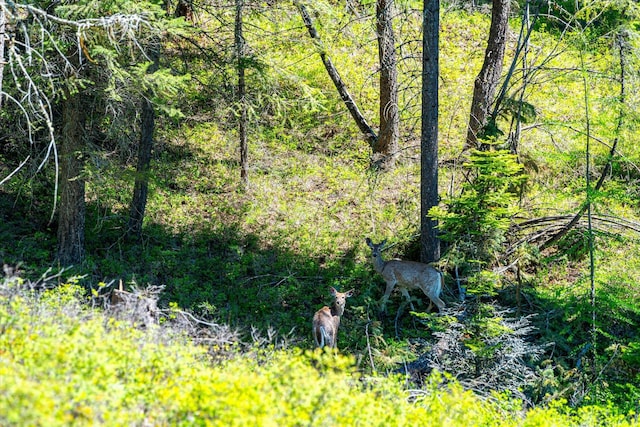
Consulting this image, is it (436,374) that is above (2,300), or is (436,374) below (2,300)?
below

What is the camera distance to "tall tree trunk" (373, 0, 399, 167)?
49.8ft

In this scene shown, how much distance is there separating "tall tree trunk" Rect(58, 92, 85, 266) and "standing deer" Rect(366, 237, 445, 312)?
17.6 feet

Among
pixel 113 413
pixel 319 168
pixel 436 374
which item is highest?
pixel 319 168

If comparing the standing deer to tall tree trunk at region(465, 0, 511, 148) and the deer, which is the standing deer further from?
tall tree trunk at region(465, 0, 511, 148)

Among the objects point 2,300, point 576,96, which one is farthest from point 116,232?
point 576,96

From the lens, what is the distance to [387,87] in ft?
53.1

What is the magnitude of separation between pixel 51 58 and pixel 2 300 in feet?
16.7

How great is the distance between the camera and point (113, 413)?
5219mm

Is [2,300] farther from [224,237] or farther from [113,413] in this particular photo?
[224,237]

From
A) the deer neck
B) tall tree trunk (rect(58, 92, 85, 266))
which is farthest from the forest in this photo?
the deer neck

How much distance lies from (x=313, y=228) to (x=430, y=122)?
3.60 metres

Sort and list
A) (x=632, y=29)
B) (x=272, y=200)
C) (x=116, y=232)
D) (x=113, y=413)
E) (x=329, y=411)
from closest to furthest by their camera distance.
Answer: (x=113, y=413), (x=329, y=411), (x=632, y=29), (x=116, y=232), (x=272, y=200)

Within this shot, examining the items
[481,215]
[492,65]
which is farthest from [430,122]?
[492,65]

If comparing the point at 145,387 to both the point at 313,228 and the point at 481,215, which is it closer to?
the point at 481,215
